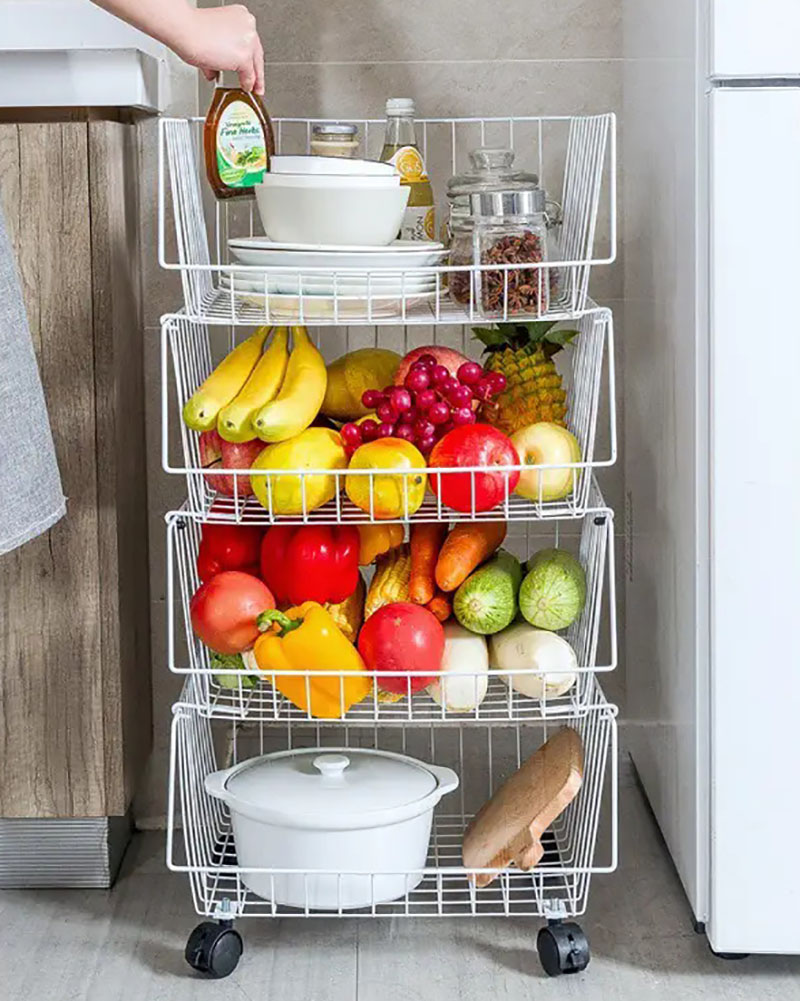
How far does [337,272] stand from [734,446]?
0.44 m

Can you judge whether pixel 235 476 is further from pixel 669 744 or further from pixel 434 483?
pixel 669 744

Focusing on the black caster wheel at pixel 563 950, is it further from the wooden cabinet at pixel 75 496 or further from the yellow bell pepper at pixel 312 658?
the wooden cabinet at pixel 75 496

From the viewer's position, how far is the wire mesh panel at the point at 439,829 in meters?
1.58

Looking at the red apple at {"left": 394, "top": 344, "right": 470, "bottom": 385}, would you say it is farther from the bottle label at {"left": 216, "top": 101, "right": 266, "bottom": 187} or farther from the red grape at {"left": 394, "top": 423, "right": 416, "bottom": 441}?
the bottle label at {"left": 216, "top": 101, "right": 266, "bottom": 187}

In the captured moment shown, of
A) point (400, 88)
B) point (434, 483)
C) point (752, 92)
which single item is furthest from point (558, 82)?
point (434, 483)

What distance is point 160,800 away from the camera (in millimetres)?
1986

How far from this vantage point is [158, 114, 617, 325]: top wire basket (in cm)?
147

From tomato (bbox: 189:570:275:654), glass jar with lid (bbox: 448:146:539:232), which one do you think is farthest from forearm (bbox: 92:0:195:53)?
tomato (bbox: 189:570:275:654)

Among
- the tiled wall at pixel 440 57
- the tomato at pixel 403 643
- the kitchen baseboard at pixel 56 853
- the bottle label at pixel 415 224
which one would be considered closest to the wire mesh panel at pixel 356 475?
the tomato at pixel 403 643

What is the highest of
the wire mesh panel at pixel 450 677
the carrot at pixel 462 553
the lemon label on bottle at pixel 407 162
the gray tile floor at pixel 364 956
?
the lemon label on bottle at pixel 407 162

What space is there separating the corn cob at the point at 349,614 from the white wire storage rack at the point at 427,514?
89mm

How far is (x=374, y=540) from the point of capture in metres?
1.60

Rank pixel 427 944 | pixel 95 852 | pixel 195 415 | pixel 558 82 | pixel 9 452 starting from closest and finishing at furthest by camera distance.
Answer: pixel 9 452 < pixel 195 415 < pixel 427 944 < pixel 95 852 < pixel 558 82

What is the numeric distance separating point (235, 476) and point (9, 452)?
25 cm
